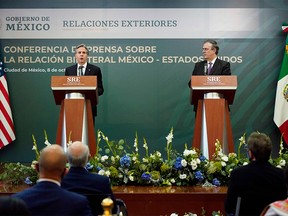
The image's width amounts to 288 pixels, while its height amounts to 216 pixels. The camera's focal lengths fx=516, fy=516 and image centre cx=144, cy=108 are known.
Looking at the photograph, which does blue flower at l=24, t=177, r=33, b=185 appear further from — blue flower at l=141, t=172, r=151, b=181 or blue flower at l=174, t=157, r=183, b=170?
blue flower at l=174, t=157, r=183, b=170

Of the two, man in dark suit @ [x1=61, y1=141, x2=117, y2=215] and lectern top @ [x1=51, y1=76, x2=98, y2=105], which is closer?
man in dark suit @ [x1=61, y1=141, x2=117, y2=215]

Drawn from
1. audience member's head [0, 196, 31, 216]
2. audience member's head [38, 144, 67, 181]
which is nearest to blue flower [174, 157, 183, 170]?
audience member's head [38, 144, 67, 181]

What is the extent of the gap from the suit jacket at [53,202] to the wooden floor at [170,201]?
6.02ft

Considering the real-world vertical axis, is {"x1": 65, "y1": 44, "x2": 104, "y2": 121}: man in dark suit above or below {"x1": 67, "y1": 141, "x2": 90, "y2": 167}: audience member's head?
above

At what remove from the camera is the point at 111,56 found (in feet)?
28.1

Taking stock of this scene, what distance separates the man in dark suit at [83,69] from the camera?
6457 millimetres

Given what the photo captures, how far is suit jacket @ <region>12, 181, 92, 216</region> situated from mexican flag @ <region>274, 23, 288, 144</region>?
246 inches

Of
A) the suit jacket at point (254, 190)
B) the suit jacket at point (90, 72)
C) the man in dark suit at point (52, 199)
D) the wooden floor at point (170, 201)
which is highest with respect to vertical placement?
the suit jacket at point (90, 72)

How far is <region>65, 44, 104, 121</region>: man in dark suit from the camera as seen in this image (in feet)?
21.2

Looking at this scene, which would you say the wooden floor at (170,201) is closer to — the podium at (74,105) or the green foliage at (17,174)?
the green foliage at (17,174)

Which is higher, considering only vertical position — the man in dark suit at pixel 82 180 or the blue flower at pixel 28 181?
the man in dark suit at pixel 82 180

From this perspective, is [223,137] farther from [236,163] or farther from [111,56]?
[111,56]

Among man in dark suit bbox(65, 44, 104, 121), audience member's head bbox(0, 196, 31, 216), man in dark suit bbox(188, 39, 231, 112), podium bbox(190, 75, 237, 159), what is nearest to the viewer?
audience member's head bbox(0, 196, 31, 216)

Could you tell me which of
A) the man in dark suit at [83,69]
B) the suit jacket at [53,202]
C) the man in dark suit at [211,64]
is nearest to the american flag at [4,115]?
the man in dark suit at [83,69]
